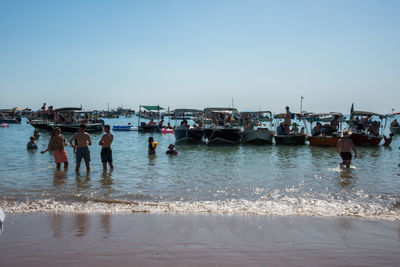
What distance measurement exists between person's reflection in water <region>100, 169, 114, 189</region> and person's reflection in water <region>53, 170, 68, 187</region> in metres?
1.15

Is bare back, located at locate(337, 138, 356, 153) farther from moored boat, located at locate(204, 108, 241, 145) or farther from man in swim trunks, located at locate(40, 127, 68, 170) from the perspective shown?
moored boat, located at locate(204, 108, 241, 145)

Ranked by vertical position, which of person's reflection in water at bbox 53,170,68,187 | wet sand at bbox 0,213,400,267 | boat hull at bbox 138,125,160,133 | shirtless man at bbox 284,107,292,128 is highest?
shirtless man at bbox 284,107,292,128

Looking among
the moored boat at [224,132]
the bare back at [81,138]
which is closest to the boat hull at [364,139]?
the moored boat at [224,132]

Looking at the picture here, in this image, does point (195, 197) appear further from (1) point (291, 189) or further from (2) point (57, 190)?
(2) point (57, 190)

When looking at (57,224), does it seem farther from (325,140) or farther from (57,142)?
(325,140)

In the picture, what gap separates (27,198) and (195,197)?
4133 mm

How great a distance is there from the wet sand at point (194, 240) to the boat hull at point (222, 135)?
57.9 feet

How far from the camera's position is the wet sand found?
4488 mm

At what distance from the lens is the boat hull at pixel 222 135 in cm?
2417

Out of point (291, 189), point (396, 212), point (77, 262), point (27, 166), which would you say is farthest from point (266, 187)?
point (27, 166)

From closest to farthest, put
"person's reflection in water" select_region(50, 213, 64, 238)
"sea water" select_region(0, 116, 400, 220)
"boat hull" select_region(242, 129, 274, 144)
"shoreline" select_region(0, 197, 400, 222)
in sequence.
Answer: "person's reflection in water" select_region(50, 213, 64, 238)
"shoreline" select_region(0, 197, 400, 222)
"sea water" select_region(0, 116, 400, 220)
"boat hull" select_region(242, 129, 274, 144)

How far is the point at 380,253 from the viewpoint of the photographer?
4809mm

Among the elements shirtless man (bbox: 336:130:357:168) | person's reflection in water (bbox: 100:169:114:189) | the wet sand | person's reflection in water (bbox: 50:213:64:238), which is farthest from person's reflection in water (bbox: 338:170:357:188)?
Result: person's reflection in water (bbox: 50:213:64:238)

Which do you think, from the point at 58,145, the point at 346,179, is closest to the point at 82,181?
the point at 58,145
